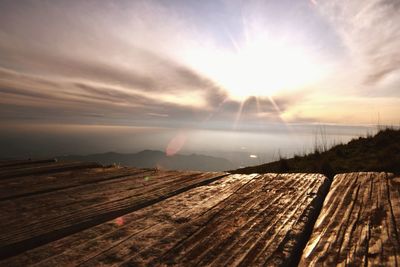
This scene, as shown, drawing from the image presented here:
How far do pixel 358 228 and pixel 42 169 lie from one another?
267 cm

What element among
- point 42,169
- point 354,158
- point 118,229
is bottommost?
point 118,229

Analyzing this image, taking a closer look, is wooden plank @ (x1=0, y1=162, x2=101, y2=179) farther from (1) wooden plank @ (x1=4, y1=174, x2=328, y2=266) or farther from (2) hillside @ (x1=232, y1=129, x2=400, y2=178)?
(2) hillside @ (x1=232, y1=129, x2=400, y2=178)

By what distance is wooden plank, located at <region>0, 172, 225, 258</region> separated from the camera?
1.12 m

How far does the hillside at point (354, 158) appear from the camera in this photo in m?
8.16

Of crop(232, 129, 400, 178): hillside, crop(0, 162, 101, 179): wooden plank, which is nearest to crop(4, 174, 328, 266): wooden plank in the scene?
crop(0, 162, 101, 179): wooden plank

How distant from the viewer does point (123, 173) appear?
2527 mm

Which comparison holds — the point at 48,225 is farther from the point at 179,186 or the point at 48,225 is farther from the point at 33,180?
the point at 33,180

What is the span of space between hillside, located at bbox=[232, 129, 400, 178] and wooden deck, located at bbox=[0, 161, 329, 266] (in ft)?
21.9

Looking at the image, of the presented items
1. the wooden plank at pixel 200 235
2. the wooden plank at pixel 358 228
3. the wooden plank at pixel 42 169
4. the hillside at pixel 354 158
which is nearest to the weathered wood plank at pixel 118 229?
the wooden plank at pixel 200 235

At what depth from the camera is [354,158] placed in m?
9.66

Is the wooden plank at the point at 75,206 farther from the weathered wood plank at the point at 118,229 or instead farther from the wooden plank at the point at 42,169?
the wooden plank at the point at 42,169

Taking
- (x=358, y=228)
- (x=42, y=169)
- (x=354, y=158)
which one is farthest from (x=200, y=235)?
(x=354, y=158)

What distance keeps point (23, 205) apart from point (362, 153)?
37.5 feet

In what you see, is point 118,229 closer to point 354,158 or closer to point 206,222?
point 206,222
